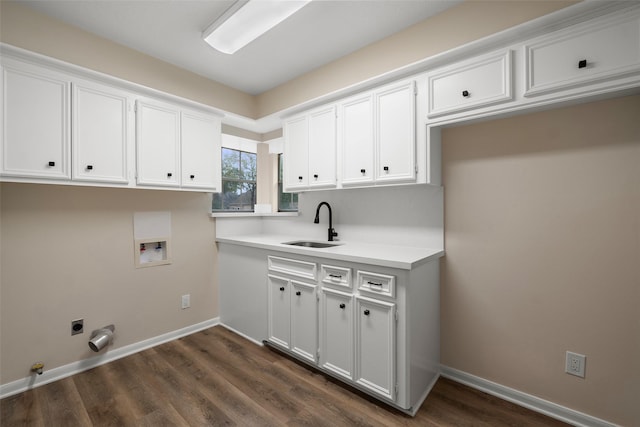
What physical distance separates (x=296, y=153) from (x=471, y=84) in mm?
1582

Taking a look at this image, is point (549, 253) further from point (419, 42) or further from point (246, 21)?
point (246, 21)

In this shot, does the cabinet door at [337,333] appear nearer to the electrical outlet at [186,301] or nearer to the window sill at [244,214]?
the window sill at [244,214]

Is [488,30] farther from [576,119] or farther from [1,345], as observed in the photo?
[1,345]

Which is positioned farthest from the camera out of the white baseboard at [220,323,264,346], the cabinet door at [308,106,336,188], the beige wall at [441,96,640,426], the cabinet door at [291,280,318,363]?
the white baseboard at [220,323,264,346]

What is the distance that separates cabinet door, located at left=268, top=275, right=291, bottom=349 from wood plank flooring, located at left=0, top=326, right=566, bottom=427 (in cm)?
20

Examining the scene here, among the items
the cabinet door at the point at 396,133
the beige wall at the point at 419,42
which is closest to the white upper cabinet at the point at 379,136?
the cabinet door at the point at 396,133

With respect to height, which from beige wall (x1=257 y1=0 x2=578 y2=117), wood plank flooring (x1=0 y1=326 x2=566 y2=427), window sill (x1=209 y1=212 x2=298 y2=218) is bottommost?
wood plank flooring (x1=0 y1=326 x2=566 y2=427)

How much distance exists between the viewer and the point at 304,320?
230 centimetres

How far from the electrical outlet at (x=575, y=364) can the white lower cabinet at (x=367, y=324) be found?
2.50ft

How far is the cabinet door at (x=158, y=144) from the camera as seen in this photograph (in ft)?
7.76

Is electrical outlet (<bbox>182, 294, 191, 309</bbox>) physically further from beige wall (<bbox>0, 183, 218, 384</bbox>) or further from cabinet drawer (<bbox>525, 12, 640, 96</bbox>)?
cabinet drawer (<bbox>525, 12, 640, 96</bbox>)

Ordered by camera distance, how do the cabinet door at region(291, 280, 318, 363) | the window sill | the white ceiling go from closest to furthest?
→ the white ceiling, the cabinet door at region(291, 280, 318, 363), the window sill

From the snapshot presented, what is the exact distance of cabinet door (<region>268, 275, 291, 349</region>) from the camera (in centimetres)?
243

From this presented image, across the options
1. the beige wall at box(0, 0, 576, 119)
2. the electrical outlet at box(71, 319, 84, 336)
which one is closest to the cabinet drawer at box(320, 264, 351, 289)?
the beige wall at box(0, 0, 576, 119)
